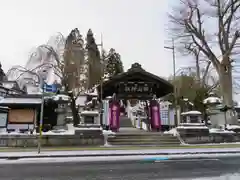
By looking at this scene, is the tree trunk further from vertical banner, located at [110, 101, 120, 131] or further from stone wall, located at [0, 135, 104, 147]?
stone wall, located at [0, 135, 104, 147]

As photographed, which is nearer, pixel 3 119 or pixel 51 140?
pixel 51 140

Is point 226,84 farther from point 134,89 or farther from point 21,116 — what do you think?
point 21,116

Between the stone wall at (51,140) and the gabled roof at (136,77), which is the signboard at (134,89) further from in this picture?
the stone wall at (51,140)

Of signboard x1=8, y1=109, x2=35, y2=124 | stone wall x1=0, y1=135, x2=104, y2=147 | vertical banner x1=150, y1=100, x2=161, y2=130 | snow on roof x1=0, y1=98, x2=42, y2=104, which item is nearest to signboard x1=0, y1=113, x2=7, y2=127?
signboard x1=8, y1=109, x2=35, y2=124

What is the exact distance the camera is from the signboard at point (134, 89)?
1900 centimetres

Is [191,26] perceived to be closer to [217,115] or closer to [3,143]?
[217,115]

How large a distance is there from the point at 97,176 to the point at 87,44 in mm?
48577

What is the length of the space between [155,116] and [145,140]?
3.73 m

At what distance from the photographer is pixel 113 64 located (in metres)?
57.4

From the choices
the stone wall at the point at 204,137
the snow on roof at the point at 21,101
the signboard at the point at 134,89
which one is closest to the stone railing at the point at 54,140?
the signboard at the point at 134,89

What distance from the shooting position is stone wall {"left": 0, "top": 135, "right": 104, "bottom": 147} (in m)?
15.0

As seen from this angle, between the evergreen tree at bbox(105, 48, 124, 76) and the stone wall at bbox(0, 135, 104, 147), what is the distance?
131 ft

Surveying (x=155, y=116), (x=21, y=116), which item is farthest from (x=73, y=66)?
(x=155, y=116)

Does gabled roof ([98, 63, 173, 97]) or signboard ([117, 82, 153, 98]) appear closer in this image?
gabled roof ([98, 63, 173, 97])
